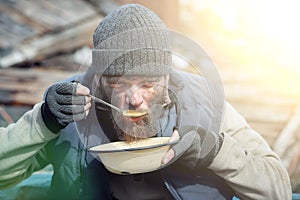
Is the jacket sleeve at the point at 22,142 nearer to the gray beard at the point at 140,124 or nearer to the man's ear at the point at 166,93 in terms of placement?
the gray beard at the point at 140,124

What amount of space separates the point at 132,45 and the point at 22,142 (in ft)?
1.21

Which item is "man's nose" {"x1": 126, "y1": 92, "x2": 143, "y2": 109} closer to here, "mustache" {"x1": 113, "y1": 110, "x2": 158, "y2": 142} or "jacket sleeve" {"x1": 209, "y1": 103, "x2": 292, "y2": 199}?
"mustache" {"x1": 113, "y1": 110, "x2": 158, "y2": 142}

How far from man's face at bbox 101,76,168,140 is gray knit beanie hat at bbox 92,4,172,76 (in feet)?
0.06

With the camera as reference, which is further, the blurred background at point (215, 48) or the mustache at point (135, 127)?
the blurred background at point (215, 48)

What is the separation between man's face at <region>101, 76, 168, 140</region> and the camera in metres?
1.32

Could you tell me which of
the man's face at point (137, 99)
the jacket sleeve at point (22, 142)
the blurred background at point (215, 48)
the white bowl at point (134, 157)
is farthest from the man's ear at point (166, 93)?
the blurred background at point (215, 48)

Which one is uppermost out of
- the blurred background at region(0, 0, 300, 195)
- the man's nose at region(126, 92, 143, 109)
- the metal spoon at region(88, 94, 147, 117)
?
the man's nose at region(126, 92, 143, 109)

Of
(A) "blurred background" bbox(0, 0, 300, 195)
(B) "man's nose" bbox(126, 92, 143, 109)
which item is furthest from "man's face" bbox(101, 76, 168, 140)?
(A) "blurred background" bbox(0, 0, 300, 195)

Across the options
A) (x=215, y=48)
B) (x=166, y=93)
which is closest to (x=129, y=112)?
(x=166, y=93)

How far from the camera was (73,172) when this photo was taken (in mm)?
1536

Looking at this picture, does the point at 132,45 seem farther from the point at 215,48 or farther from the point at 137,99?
the point at 215,48

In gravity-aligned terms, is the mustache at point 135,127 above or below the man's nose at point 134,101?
below

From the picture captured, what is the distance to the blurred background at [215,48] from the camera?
324 centimetres

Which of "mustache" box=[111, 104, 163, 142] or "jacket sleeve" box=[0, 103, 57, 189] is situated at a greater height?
"mustache" box=[111, 104, 163, 142]
